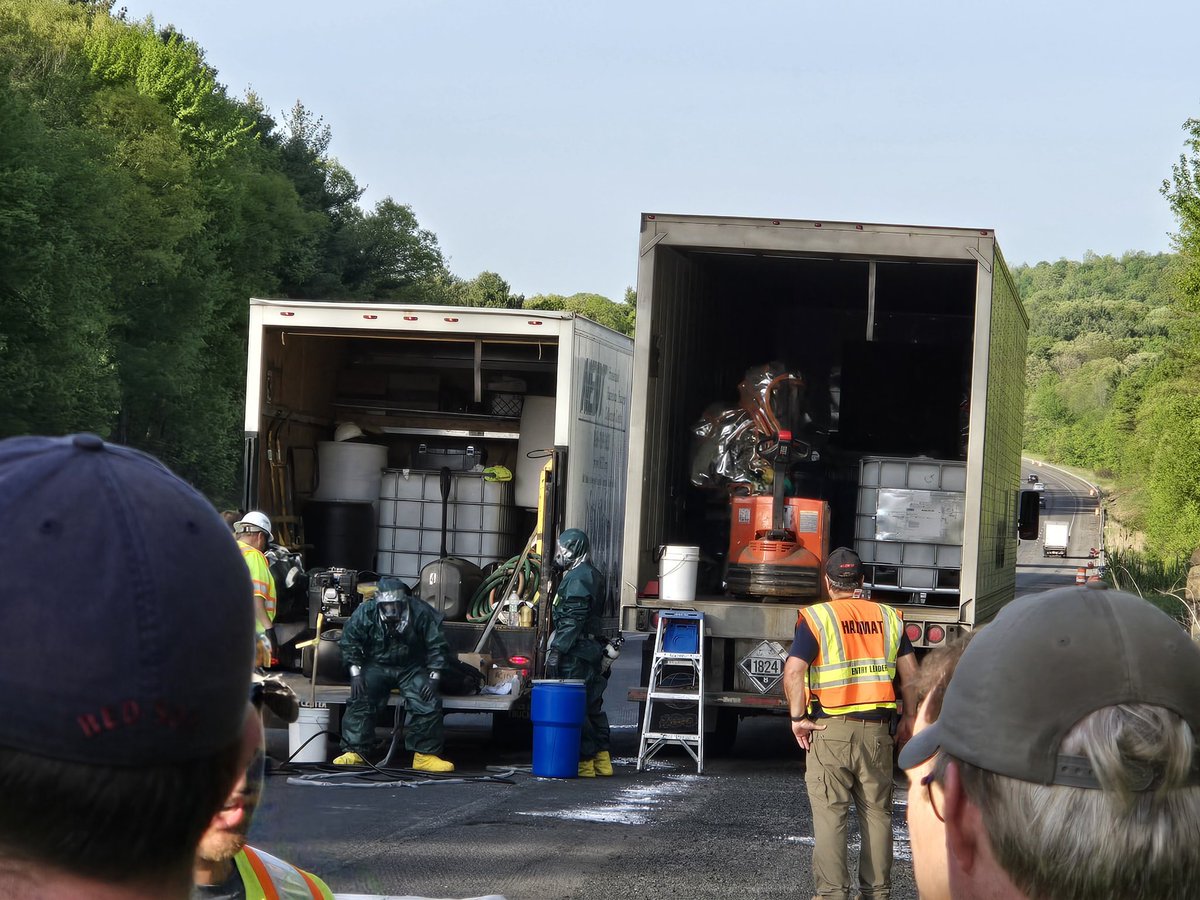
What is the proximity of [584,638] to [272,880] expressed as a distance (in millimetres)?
10233

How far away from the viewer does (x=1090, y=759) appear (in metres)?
1.55

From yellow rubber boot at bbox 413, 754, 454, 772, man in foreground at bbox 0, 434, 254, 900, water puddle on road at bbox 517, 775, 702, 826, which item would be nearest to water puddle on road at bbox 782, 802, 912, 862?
water puddle on road at bbox 517, 775, 702, 826

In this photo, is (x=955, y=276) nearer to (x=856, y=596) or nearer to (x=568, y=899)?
(x=856, y=596)

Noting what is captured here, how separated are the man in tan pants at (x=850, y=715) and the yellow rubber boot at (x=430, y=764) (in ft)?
15.2

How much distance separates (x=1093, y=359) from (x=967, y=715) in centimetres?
14763

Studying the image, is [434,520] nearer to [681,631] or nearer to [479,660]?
[479,660]

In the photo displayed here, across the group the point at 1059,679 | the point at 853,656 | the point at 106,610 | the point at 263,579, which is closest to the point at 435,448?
the point at 263,579

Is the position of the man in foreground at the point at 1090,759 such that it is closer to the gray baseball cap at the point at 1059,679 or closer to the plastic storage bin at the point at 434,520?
the gray baseball cap at the point at 1059,679

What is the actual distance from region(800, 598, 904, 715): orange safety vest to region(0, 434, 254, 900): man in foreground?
633cm

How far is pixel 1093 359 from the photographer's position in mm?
142500

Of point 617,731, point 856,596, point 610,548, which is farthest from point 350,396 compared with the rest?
point 856,596

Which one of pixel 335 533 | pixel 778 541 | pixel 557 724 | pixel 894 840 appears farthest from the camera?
pixel 335 533

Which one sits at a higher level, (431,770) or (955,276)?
(955,276)

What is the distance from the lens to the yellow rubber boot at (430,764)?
1148 cm
